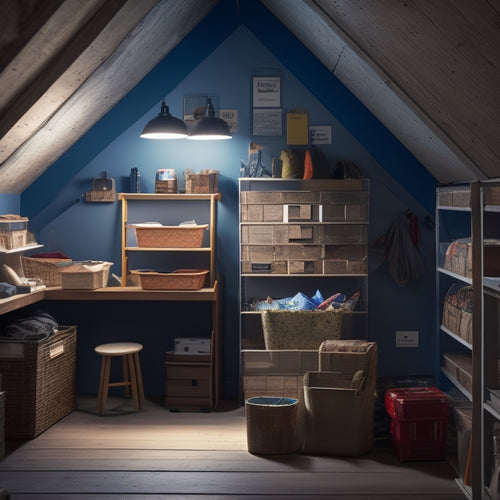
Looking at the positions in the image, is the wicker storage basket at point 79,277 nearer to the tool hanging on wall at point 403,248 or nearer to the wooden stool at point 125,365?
the wooden stool at point 125,365

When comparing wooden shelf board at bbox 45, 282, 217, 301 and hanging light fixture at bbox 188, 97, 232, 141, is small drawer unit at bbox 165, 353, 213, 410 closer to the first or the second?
wooden shelf board at bbox 45, 282, 217, 301

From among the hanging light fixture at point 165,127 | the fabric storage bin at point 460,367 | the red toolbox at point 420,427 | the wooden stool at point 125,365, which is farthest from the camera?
the wooden stool at point 125,365

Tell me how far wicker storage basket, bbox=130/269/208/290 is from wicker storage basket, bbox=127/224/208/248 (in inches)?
9.2

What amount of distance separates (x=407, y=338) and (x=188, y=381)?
177cm

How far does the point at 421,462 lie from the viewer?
4777 millimetres

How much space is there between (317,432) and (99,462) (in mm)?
1329

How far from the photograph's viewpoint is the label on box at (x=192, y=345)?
5.91 metres

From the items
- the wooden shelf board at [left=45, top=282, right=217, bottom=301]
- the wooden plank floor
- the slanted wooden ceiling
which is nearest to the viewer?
the slanted wooden ceiling

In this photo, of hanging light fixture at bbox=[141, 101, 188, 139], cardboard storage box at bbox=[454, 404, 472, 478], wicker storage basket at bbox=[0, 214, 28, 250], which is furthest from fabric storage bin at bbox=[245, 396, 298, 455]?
wicker storage basket at bbox=[0, 214, 28, 250]

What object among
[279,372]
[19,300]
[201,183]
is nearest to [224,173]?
[201,183]

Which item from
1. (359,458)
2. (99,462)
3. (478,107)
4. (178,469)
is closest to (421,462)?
(359,458)

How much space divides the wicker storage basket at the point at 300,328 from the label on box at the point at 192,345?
1.55 ft

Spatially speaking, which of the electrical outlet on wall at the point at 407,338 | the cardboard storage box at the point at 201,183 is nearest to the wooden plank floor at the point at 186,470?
the electrical outlet on wall at the point at 407,338

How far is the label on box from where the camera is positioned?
19.4 ft
